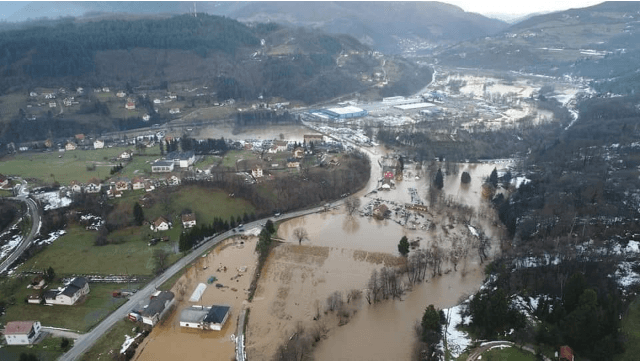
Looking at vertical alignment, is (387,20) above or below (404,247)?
above

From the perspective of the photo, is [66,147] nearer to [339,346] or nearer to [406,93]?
[339,346]

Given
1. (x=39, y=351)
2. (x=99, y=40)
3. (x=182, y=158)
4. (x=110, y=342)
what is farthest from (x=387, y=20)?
(x=39, y=351)

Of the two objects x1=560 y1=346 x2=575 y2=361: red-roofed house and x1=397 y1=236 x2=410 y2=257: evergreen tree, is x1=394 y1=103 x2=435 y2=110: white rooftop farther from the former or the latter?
x1=560 y1=346 x2=575 y2=361: red-roofed house

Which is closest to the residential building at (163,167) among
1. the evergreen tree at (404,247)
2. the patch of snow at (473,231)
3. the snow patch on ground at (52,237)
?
the snow patch on ground at (52,237)

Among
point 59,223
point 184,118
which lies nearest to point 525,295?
point 59,223

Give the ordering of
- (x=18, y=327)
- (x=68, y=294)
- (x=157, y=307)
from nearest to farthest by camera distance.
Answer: (x=18, y=327) < (x=157, y=307) < (x=68, y=294)

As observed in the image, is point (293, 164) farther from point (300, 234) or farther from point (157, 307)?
point (157, 307)

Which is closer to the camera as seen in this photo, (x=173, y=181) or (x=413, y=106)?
(x=173, y=181)
